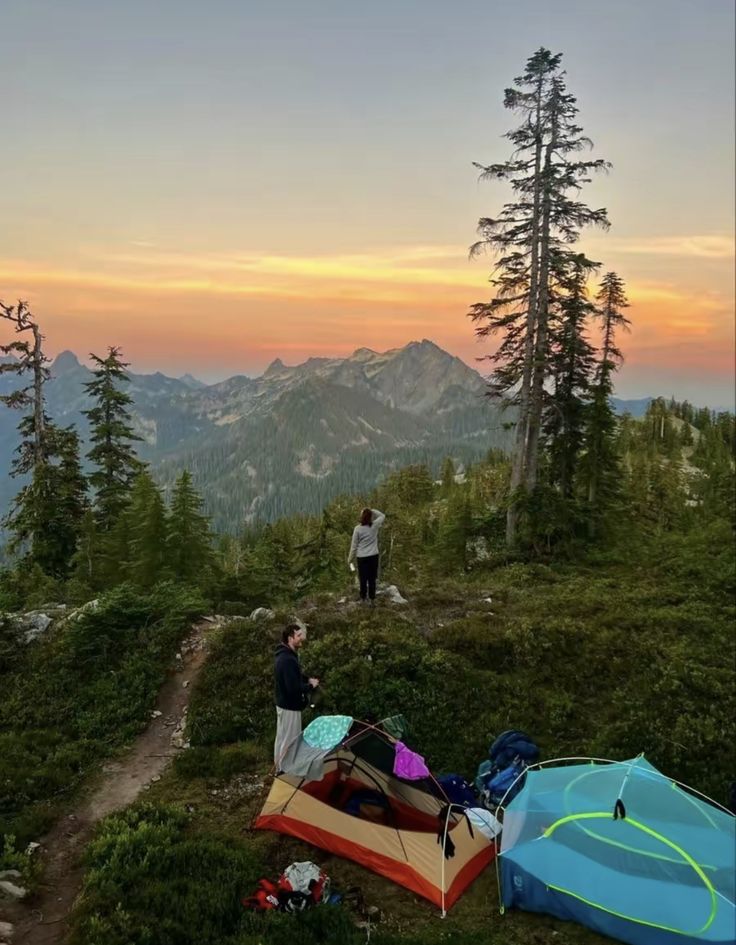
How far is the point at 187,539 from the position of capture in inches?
1061

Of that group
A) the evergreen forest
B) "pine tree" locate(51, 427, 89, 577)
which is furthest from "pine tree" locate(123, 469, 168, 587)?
"pine tree" locate(51, 427, 89, 577)

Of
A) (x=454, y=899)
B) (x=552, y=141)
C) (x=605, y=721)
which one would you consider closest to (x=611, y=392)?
(x=552, y=141)

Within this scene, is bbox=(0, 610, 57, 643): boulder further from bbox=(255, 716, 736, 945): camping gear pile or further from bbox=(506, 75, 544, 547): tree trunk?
bbox=(506, 75, 544, 547): tree trunk

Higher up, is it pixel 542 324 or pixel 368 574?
pixel 542 324

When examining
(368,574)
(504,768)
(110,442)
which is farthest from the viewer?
(110,442)

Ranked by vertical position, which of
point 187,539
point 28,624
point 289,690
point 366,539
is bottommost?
point 28,624

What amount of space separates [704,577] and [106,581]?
26.1 metres

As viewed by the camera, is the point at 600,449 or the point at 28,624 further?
the point at 600,449

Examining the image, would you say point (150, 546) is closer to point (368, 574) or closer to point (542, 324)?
point (368, 574)

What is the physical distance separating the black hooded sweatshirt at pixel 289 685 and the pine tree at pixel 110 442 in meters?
28.0

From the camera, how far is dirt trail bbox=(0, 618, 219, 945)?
290 inches

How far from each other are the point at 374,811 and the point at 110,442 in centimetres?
3155

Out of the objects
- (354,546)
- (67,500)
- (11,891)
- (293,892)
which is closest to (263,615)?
(354,546)

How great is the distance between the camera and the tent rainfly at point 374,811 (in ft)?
27.2
